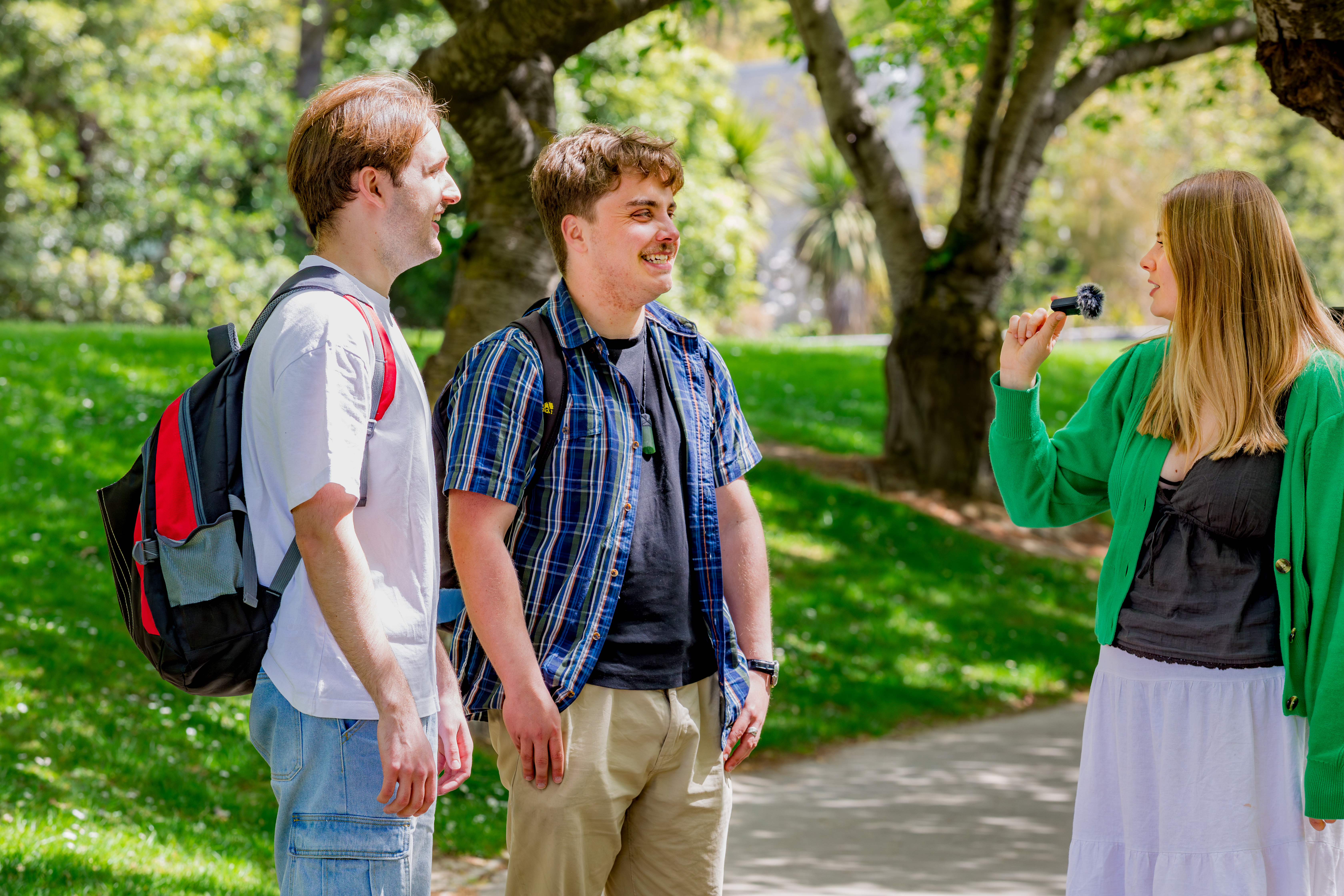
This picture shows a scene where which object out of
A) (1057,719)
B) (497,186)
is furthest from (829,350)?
(497,186)

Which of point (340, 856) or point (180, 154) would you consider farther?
point (180, 154)

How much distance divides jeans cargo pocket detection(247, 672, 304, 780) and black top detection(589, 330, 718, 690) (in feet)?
2.17

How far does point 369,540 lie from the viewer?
221 centimetres

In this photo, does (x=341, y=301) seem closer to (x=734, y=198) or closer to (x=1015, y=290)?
(x=734, y=198)

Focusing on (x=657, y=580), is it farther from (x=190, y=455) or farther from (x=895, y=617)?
(x=895, y=617)

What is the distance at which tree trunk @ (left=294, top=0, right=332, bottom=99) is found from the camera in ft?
64.6

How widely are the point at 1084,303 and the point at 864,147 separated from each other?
746cm

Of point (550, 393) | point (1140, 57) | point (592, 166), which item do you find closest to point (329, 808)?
point (550, 393)

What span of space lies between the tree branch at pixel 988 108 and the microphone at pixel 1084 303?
6.92m

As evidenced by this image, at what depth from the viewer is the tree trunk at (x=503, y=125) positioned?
5.15 metres

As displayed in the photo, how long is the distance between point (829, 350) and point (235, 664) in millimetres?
14538

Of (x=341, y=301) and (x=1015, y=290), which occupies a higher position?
(x=1015, y=290)

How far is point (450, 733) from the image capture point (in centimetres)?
239

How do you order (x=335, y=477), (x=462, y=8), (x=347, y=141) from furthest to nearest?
(x=462, y=8) → (x=347, y=141) → (x=335, y=477)
